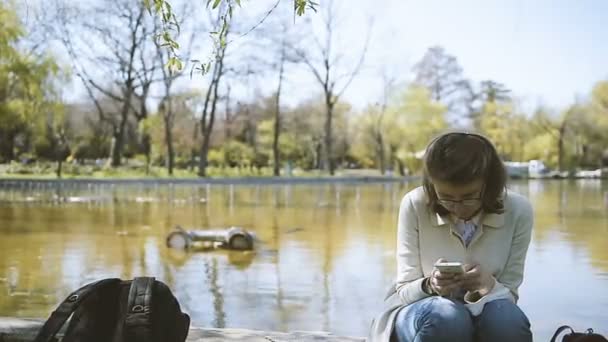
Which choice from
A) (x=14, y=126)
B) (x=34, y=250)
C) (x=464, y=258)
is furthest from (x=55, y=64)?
(x=464, y=258)

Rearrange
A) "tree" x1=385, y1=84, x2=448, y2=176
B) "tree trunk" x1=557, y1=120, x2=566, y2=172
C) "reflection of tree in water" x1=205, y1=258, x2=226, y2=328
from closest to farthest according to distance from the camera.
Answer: "reflection of tree in water" x1=205, y1=258, x2=226, y2=328 < "tree trunk" x1=557, y1=120, x2=566, y2=172 < "tree" x1=385, y1=84, x2=448, y2=176

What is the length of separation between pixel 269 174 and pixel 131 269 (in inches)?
881

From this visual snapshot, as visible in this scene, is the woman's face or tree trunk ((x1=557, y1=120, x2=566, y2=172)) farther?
tree trunk ((x1=557, y1=120, x2=566, y2=172))

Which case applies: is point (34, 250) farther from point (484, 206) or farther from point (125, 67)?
point (125, 67)

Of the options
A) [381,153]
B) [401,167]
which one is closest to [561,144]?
[401,167]

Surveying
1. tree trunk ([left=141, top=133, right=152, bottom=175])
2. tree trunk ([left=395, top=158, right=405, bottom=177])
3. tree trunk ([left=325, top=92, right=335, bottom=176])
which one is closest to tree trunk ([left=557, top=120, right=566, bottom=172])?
tree trunk ([left=395, top=158, right=405, bottom=177])

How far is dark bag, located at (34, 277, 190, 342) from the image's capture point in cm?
165

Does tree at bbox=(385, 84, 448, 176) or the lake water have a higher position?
tree at bbox=(385, 84, 448, 176)

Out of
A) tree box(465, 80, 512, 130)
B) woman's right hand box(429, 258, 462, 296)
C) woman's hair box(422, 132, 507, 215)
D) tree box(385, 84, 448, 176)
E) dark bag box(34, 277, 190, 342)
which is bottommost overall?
dark bag box(34, 277, 190, 342)

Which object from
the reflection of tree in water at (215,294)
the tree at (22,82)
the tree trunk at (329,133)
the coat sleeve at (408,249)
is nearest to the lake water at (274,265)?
the reflection of tree in water at (215,294)

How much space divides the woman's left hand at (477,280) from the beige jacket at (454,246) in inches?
2.4

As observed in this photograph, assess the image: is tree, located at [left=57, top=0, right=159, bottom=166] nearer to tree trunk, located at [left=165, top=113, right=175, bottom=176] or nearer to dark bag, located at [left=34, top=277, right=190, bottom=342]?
tree trunk, located at [left=165, top=113, right=175, bottom=176]

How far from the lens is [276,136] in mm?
26250

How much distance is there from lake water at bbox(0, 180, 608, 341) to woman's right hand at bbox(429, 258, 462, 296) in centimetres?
153
